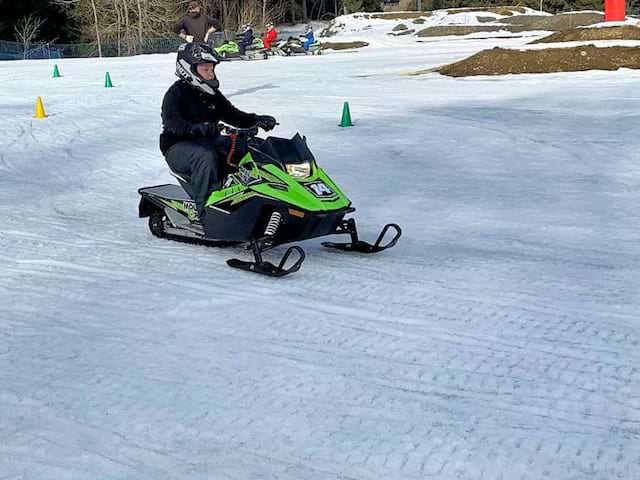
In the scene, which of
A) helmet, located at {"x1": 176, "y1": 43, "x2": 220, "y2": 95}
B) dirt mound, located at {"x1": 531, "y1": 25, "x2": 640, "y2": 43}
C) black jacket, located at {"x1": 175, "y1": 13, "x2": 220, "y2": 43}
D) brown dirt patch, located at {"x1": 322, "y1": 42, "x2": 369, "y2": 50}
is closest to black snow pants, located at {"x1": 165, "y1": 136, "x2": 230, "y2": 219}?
helmet, located at {"x1": 176, "y1": 43, "x2": 220, "y2": 95}

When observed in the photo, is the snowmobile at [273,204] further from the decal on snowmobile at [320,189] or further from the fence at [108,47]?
the fence at [108,47]

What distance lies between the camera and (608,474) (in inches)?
113

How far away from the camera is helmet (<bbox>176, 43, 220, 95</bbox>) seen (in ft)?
19.1

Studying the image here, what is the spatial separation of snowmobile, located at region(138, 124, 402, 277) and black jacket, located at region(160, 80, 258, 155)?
290 millimetres

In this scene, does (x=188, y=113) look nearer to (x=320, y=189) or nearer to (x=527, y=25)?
(x=320, y=189)

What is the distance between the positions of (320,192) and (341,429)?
2.36 meters

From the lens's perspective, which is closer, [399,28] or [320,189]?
[320,189]

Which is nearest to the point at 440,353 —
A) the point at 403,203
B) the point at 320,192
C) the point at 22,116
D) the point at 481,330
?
the point at 481,330

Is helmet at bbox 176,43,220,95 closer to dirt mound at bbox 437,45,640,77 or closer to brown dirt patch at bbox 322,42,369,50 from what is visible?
dirt mound at bbox 437,45,640,77

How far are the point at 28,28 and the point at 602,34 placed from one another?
31.5 meters

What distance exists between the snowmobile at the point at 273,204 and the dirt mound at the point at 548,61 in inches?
467

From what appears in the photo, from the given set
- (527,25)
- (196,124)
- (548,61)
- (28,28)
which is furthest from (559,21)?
(196,124)

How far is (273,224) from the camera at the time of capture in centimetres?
541

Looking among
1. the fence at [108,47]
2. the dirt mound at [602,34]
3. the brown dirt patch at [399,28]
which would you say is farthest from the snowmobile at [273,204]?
the brown dirt patch at [399,28]
